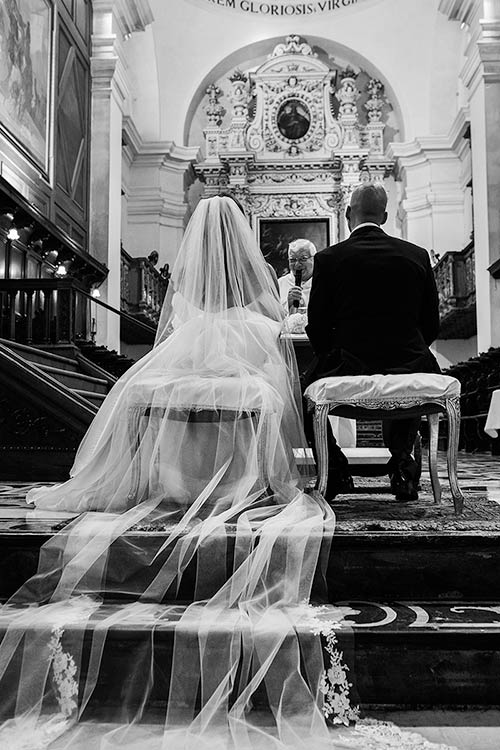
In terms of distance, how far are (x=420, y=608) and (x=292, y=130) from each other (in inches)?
612

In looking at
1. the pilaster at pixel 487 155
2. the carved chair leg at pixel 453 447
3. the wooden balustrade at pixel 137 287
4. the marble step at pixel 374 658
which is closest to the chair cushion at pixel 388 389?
the carved chair leg at pixel 453 447

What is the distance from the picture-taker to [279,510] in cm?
286

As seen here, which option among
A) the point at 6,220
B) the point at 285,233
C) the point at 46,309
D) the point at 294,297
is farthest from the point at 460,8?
the point at 294,297

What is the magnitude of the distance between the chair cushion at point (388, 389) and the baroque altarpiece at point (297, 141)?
→ 44.1 ft

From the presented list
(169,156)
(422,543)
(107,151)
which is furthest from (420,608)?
(169,156)

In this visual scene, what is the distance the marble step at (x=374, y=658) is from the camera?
217 cm

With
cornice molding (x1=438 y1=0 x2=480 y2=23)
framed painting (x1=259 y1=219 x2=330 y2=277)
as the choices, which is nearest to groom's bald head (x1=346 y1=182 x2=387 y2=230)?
cornice molding (x1=438 y1=0 x2=480 y2=23)

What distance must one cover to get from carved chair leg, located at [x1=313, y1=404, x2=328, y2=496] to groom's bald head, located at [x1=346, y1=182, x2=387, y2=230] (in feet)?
3.23

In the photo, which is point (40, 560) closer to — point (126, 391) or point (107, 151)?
point (126, 391)

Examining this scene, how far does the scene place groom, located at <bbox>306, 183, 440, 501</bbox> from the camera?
3189 mm

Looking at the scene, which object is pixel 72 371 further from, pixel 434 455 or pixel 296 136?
pixel 296 136

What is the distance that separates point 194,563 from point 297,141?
1530 centimetres

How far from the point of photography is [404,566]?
2.51 meters

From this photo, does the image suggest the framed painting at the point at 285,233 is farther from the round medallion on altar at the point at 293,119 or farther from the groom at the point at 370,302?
the groom at the point at 370,302
